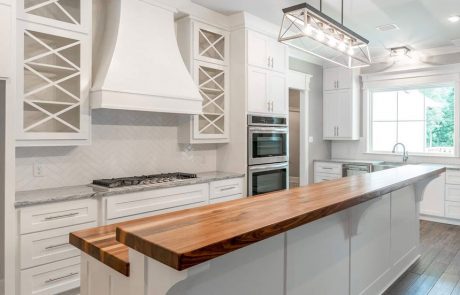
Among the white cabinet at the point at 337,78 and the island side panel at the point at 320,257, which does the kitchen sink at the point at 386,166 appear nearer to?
the white cabinet at the point at 337,78

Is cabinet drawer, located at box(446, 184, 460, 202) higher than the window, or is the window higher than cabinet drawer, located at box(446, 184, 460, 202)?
the window

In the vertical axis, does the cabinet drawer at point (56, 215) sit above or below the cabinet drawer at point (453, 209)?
above

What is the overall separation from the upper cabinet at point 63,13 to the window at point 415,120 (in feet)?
17.2

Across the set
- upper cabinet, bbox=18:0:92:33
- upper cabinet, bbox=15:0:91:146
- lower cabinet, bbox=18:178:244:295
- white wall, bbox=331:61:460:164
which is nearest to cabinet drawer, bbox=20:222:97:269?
lower cabinet, bbox=18:178:244:295

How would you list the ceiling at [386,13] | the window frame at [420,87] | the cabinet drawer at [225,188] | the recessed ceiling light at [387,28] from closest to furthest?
the ceiling at [386,13], the cabinet drawer at [225,188], the recessed ceiling light at [387,28], the window frame at [420,87]

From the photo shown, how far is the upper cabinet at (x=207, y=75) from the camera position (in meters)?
3.89

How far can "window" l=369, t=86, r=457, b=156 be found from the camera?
559cm

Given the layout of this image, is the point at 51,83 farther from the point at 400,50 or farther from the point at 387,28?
the point at 400,50

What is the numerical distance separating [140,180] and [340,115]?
4304 mm

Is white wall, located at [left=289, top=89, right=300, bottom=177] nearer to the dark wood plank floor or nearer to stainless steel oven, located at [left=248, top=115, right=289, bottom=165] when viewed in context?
stainless steel oven, located at [left=248, top=115, right=289, bottom=165]

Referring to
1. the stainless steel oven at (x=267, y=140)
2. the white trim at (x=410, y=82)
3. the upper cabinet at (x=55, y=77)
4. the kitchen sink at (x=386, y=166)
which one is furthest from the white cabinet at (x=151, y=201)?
the white trim at (x=410, y=82)

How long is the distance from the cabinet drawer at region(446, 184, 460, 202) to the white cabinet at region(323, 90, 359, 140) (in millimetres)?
1727

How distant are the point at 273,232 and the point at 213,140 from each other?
9.42ft

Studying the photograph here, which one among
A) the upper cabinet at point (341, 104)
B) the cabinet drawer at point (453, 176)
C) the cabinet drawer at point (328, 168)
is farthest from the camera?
the upper cabinet at point (341, 104)
